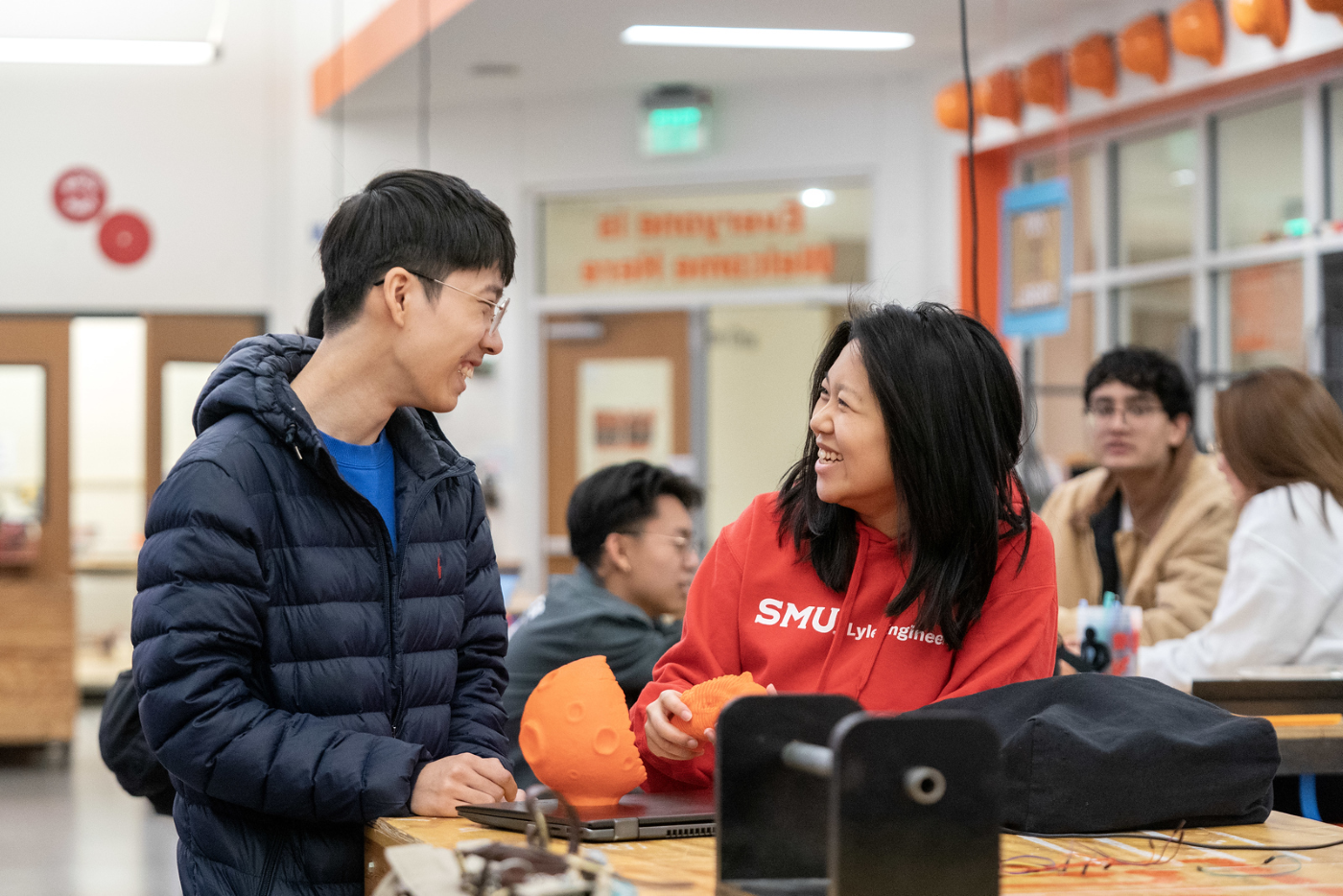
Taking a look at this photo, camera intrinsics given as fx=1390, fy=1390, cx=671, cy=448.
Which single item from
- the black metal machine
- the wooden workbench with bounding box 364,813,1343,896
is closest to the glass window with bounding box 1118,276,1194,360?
the wooden workbench with bounding box 364,813,1343,896

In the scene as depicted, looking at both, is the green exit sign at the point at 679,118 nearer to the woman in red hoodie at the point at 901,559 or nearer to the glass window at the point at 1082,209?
the glass window at the point at 1082,209

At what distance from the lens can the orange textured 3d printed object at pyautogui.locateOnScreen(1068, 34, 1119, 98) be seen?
6.27m

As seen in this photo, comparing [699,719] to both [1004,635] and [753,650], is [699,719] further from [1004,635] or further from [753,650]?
[1004,635]

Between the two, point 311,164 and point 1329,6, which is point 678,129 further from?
point 1329,6

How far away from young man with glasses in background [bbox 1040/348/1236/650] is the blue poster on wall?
590 millimetres

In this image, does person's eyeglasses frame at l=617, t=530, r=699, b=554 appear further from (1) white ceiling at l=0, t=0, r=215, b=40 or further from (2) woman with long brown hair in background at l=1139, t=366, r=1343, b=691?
(1) white ceiling at l=0, t=0, r=215, b=40

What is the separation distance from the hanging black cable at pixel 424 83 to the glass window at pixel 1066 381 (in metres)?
3.49

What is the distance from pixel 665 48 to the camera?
7270 mm

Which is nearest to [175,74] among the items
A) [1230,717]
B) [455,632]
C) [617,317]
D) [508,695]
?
[617,317]

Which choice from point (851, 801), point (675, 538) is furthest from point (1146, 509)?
point (851, 801)

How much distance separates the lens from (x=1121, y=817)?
1614 mm

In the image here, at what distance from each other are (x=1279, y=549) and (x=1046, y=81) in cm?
391

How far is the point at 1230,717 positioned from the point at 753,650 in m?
0.62

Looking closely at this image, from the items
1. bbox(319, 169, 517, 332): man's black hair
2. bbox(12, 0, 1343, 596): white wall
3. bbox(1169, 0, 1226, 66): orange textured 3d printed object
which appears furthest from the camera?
bbox(12, 0, 1343, 596): white wall
